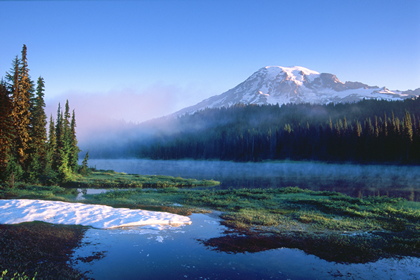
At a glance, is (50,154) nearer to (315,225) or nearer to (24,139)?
(24,139)

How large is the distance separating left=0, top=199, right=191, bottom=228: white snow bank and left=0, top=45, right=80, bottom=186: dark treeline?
2033cm

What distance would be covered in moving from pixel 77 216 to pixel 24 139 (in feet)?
115

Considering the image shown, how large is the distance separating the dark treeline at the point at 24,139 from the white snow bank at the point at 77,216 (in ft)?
66.7

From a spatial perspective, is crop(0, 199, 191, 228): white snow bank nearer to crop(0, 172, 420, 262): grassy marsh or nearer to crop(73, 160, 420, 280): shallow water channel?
crop(73, 160, 420, 280): shallow water channel

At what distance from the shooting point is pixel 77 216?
21.5 m

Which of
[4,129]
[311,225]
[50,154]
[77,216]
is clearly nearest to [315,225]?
[311,225]

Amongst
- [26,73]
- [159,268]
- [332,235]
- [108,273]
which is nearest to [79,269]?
[108,273]

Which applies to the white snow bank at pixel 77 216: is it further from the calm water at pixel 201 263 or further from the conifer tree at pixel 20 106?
the conifer tree at pixel 20 106

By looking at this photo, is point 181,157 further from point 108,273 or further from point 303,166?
point 108,273

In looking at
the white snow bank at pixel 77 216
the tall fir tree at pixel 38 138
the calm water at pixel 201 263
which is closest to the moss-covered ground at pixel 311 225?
the calm water at pixel 201 263

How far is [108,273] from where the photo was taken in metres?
12.6

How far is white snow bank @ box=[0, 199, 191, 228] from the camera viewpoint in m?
20.0

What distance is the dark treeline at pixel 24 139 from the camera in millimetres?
40178

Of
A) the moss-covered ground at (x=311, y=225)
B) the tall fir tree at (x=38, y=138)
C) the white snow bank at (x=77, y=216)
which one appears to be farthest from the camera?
the tall fir tree at (x=38, y=138)
